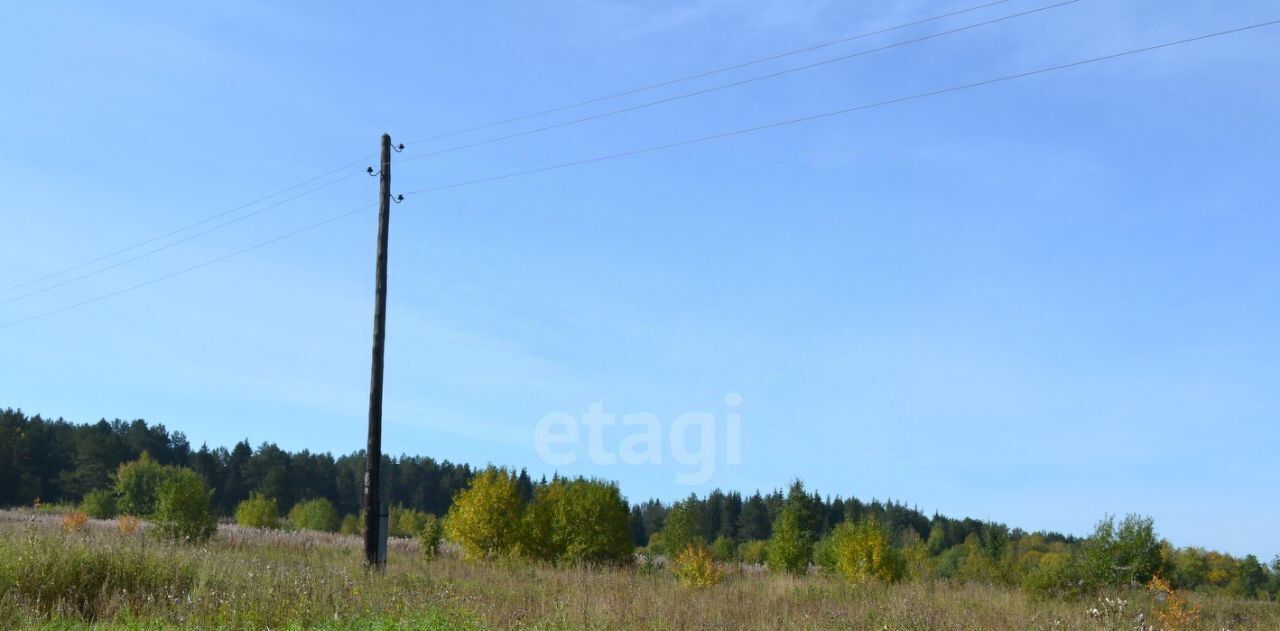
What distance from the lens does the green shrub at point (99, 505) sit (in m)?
51.8

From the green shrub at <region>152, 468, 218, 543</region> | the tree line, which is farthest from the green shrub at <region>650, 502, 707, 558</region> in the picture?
the green shrub at <region>152, 468, 218, 543</region>

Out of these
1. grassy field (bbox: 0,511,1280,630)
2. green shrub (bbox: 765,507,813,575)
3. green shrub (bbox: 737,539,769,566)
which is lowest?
green shrub (bbox: 737,539,769,566)

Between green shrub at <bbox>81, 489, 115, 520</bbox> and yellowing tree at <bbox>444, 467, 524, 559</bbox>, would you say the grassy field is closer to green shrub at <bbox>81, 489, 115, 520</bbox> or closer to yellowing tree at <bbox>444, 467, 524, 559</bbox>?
yellowing tree at <bbox>444, 467, 524, 559</bbox>

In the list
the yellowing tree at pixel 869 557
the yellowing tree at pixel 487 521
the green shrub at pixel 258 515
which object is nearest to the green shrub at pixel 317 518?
the green shrub at pixel 258 515

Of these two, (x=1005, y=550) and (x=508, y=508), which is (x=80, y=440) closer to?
(x=508, y=508)

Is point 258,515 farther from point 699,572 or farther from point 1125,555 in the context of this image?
point 1125,555

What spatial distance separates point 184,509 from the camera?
2828cm

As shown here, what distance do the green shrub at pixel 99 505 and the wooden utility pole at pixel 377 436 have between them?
130ft

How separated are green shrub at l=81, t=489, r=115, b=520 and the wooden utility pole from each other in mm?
39499

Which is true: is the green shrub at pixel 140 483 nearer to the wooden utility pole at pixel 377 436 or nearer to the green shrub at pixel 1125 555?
the wooden utility pole at pixel 377 436

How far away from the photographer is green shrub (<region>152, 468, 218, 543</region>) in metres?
27.8

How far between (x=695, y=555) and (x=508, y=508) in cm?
615

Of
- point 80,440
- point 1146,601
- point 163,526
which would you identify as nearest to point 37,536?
point 163,526

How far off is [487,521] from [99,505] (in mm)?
34267
